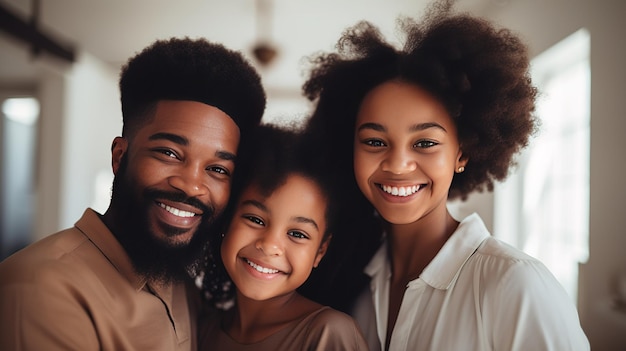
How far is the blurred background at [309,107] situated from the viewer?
165 cm

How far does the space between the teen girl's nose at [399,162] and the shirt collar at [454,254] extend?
0.21 metres

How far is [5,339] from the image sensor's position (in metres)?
0.76

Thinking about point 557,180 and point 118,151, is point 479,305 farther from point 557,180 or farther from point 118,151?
point 557,180

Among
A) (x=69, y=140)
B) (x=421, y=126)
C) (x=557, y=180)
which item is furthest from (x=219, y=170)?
(x=69, y=140)

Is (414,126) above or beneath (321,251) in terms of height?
above

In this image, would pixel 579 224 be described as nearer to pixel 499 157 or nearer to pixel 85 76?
pixel 499 157

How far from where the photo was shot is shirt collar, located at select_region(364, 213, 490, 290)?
1.06 meters

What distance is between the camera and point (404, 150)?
1.07m

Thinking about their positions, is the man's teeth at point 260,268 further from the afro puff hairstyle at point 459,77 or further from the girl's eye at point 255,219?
the afro puff hairstyle at point 459,77

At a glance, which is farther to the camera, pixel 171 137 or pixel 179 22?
pixel 179 22

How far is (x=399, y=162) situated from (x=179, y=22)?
133 centimetres

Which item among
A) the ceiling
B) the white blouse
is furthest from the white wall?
the white blouse

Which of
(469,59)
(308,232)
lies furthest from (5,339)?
(469,59)

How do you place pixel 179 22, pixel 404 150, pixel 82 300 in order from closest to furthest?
pixel 82 300, pixel 404 150, pixel 179 22
